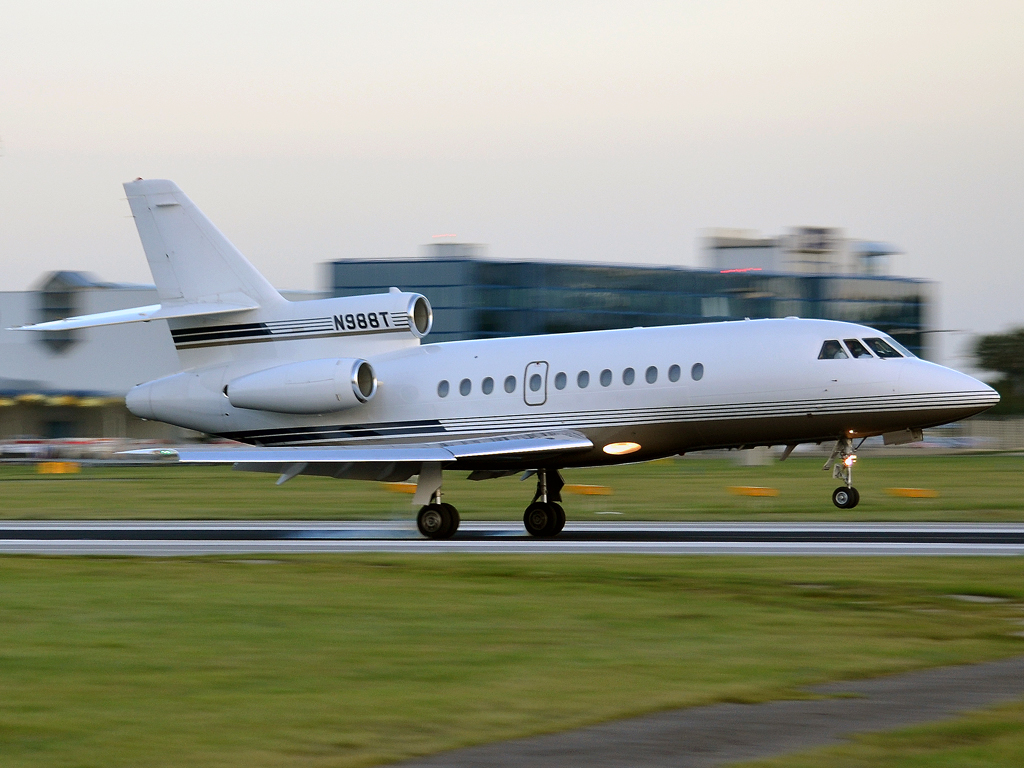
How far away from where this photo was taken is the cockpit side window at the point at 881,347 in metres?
21.8

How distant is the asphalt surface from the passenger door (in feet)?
46.2

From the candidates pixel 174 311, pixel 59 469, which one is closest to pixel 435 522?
pixel 174 311

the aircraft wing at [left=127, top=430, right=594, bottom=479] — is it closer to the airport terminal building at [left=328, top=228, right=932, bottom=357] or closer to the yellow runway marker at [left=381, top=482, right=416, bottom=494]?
the yellow runway marker at [left=381, top=482, right=416, bottom=494]

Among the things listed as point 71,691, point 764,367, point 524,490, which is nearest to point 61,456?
point 524,490

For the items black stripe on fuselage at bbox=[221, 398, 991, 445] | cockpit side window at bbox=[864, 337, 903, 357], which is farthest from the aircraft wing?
cockpit side window at bbox=[864, 337, 903, 357]

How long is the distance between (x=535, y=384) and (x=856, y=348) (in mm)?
5699

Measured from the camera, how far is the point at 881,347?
859 inches

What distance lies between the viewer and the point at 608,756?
703cm

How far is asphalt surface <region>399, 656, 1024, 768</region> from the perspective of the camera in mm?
7004

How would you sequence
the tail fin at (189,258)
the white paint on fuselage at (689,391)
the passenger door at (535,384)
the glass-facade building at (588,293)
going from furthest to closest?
the glass-facade building at (588,293)
the tail fin at (189,258)
the passenger door at (535,384)
the white paint on fuselage at (689,391)

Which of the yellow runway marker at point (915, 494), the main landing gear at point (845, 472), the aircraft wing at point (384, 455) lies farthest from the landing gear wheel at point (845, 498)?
the yellow runway marker at point (915, 494)

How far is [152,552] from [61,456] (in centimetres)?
6349

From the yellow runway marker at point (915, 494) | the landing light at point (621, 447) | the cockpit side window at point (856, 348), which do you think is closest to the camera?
the cockpit side window at point (856, 348)

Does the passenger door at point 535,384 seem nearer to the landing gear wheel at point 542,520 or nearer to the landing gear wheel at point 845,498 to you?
the landing gear wheel at point 542,520
